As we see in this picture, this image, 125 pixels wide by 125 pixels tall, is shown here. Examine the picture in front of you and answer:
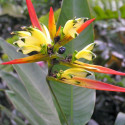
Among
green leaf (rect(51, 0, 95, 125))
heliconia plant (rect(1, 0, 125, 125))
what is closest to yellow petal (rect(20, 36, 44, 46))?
heliconia plant (rect(1, 0, 125, 125))

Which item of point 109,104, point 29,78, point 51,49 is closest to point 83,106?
point 29,78

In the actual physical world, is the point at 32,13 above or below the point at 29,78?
above

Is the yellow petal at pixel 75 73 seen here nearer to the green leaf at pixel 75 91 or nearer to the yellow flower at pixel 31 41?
the yellow flower at pixel 31 41

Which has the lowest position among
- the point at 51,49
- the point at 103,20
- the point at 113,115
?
the point at 113,115

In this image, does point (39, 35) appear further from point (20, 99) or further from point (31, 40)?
point (20, 99)

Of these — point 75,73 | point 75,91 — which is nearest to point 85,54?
point 75,73

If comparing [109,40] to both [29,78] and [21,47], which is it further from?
[21,47]

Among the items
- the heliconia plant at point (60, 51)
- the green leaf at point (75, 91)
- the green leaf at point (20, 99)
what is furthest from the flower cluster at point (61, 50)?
the green leaf at point (20, 99)
